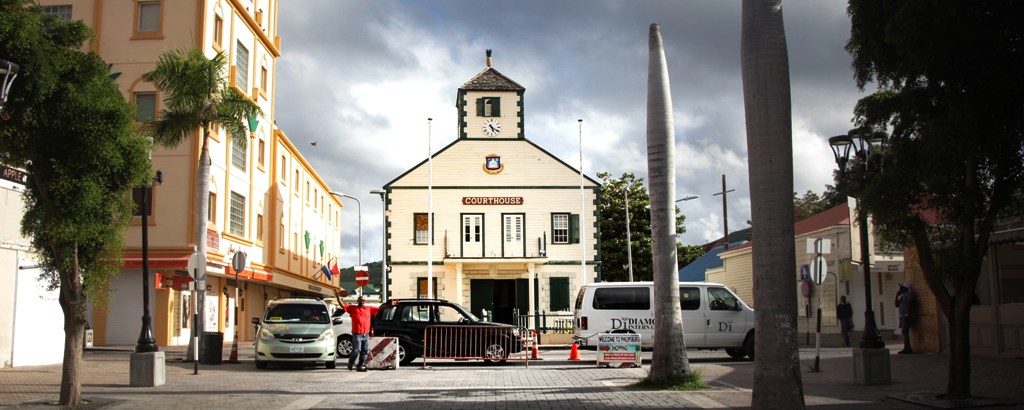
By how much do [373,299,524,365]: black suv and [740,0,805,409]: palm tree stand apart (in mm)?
13549

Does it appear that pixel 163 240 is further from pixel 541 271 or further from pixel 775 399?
pixel 775 399

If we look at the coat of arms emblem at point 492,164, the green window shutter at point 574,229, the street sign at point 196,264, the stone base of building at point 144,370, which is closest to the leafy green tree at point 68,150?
the stone base of building at point 144,370

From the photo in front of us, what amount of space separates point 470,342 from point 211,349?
20.6 feet

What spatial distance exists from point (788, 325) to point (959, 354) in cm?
403

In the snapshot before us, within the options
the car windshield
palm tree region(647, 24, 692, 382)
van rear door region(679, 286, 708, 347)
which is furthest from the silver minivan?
palm tree region(647, 24, 692, 382)

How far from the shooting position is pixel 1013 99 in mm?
11344

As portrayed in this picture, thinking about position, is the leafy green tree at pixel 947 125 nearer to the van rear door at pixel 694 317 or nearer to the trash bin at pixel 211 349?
the van rear door at pixel 694 317

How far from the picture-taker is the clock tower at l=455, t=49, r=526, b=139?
45.5m

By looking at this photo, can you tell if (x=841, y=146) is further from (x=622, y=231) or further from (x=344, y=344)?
(x=622, y=231)

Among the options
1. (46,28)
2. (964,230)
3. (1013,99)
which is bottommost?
(964,230)

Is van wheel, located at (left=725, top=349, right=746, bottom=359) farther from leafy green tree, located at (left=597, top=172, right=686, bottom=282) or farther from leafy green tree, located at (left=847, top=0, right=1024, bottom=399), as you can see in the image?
leafy green tree, located at (left=597, top=172, right=686, bottom=282)

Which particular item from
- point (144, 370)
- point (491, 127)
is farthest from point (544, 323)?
point (144, 370)

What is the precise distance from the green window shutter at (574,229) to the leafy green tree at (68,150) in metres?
33.1

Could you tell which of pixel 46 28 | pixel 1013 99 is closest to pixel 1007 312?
pixel 1013 99
